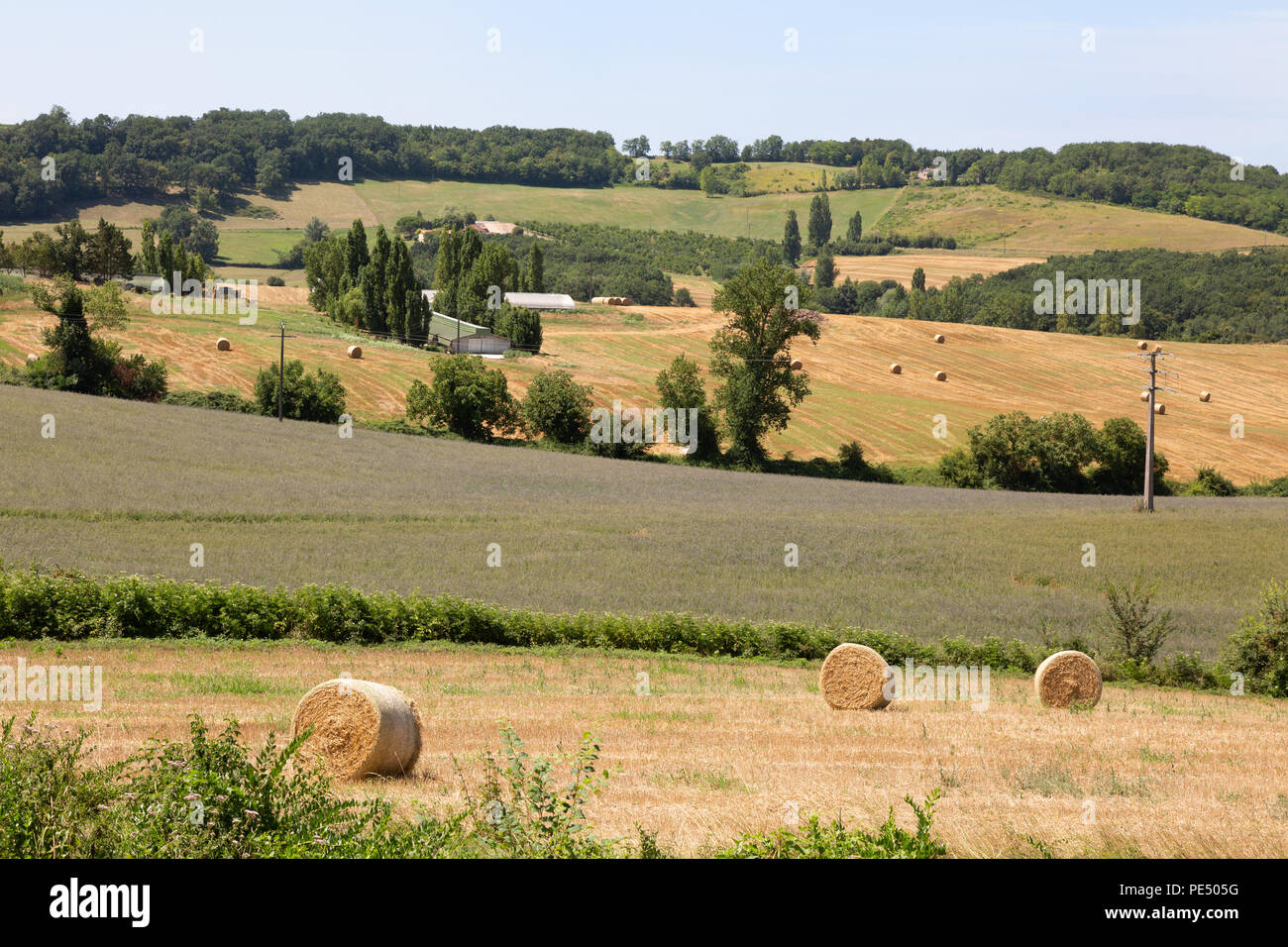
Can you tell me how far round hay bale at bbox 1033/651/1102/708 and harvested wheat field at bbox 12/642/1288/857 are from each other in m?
0.44

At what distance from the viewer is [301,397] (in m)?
76.7

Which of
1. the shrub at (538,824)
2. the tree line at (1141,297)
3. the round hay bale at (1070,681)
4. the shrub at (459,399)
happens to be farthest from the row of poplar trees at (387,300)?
the shrub at (538,824)

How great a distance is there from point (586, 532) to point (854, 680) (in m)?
25.3

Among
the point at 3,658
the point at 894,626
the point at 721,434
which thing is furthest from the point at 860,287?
the point at 3,658

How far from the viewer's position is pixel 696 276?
181875 millimetres

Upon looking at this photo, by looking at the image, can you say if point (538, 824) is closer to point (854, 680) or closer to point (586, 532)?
point (854, 680)

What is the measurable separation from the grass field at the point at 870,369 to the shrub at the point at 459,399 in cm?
271

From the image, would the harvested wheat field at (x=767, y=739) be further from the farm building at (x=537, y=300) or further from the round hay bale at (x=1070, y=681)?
the farm building at (x=537, y=300)

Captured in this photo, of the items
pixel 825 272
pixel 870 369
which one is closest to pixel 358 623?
pixel 870 369

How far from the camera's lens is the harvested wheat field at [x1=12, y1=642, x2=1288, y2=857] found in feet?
37.3

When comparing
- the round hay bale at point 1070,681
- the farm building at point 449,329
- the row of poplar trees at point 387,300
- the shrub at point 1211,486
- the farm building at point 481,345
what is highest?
the row of poplar trees at point 387,300

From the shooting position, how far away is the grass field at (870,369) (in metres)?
83.2

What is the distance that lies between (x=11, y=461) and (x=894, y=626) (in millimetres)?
37863
